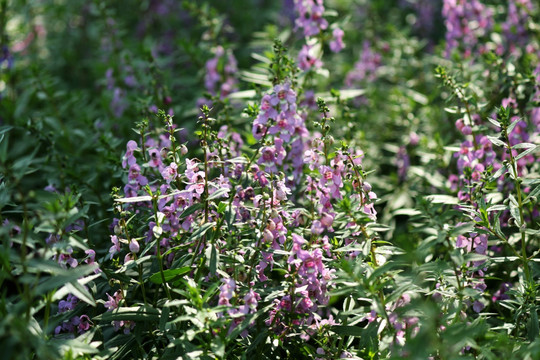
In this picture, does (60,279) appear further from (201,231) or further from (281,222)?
(281,222)

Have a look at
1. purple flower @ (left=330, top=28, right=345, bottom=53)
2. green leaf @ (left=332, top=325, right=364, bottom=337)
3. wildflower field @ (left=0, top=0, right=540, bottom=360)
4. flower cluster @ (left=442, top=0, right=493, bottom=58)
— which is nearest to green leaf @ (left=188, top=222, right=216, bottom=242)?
wildflower field @ (left=0, top=0, right=540, bottom=360)

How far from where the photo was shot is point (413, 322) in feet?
6.81

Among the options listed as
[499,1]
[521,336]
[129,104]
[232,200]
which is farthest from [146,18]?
[521,336]

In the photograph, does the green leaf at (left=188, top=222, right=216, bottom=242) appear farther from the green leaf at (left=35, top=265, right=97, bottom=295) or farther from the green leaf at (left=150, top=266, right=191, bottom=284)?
the green leaf at (left=35, top=265, right=97, bottom=295)

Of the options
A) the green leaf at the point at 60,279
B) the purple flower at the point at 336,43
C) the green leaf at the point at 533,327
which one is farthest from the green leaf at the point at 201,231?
the purple flower at the point at 336,43

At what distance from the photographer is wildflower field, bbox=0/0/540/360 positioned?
1.98 metres

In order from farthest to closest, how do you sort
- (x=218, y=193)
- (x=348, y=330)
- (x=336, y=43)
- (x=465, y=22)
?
(x=465, y=22)
(x=336, y=43)
(x=348, y=330)
(x=218, y=193)

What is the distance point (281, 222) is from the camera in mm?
2215

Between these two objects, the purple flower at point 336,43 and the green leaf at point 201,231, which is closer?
the green leaf at point 201,231

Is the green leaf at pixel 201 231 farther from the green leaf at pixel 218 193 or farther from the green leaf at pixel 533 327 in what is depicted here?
the green leaf at pixel 533 327

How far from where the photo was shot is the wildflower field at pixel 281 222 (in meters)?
1.98

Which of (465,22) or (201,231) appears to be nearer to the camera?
(201,231)

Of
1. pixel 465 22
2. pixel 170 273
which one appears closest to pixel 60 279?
pixel 170 273

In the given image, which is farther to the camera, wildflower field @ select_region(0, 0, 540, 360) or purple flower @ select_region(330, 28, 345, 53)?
purple flower @ select_region(330, 28, 345, 53)
